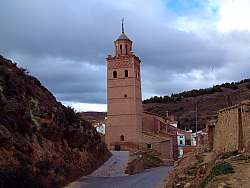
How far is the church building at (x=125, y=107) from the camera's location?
6341 cm

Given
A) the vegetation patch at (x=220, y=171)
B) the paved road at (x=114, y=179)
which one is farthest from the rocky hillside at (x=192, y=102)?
the vegetation patch at (x=220, y=171)

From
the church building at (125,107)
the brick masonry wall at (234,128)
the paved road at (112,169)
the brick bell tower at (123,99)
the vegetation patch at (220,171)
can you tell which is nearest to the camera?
the vegetation patch at (220,171)

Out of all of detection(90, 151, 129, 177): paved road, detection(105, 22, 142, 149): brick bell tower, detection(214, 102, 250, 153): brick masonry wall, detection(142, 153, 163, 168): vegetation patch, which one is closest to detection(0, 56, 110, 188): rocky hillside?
detection(90, 151, 129, 177): paved road

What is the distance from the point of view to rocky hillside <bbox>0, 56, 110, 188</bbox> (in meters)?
22.9

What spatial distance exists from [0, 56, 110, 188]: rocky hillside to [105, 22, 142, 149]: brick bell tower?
21390 mm

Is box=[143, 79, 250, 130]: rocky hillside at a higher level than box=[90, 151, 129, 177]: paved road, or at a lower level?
higher

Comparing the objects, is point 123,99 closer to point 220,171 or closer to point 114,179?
point 114,179

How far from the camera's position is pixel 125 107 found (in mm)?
64312

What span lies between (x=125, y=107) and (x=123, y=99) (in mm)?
1204

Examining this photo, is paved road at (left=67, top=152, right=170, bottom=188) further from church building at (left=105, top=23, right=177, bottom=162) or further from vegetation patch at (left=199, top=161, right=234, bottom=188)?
church building at (left=105, top=23, right=177, bottom=162)

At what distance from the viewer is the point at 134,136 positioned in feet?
206

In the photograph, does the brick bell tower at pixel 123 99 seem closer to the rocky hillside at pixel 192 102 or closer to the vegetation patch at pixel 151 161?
the vegetation patch at pixel 151 161

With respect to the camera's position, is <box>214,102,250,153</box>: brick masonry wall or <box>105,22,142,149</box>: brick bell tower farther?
<box>105,22,142,149</box>: brick bell tower

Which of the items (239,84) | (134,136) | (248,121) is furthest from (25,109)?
(239,84)
